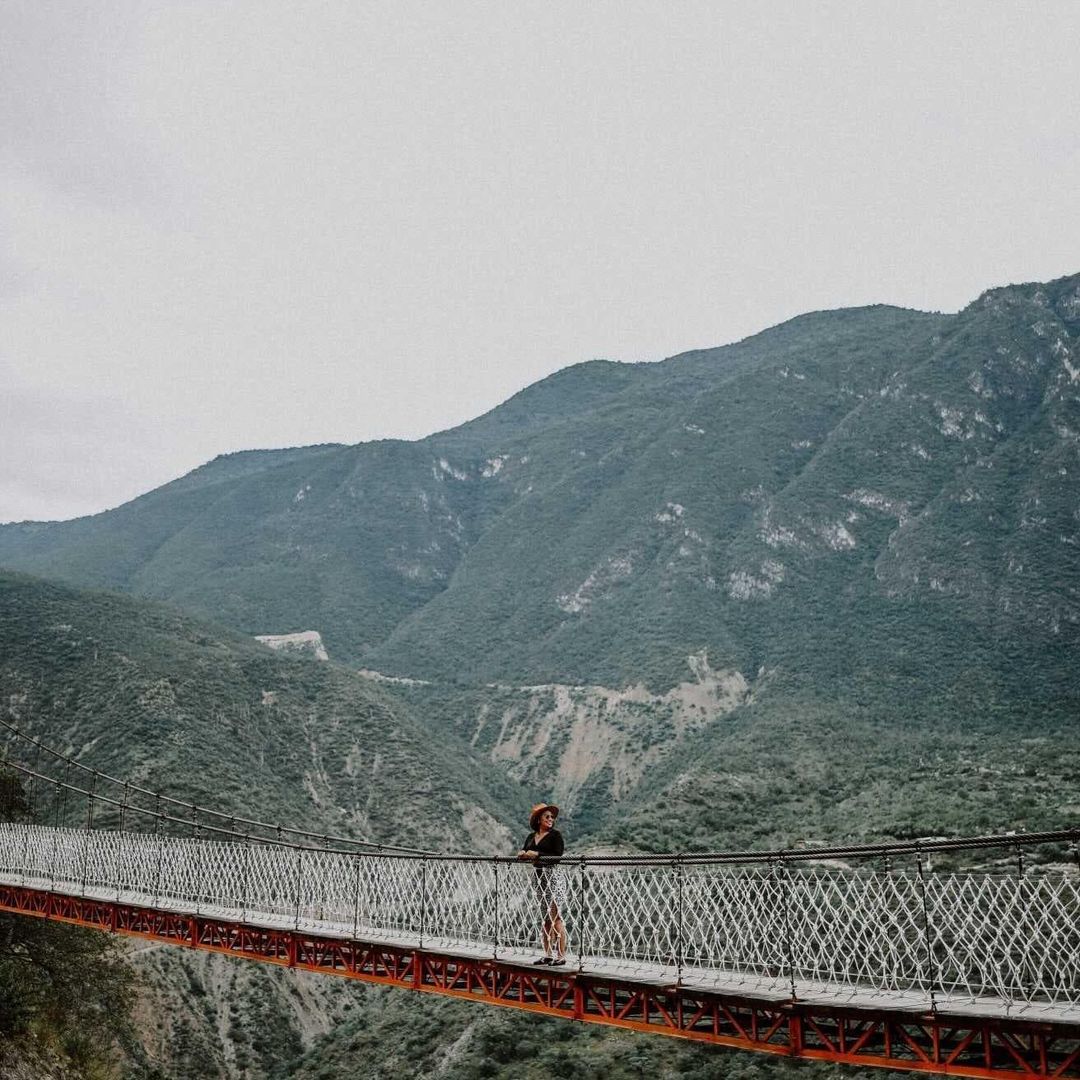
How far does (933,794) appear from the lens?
Result: 133ft

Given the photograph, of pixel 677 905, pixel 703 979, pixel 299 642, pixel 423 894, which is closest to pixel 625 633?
pixel 299 642

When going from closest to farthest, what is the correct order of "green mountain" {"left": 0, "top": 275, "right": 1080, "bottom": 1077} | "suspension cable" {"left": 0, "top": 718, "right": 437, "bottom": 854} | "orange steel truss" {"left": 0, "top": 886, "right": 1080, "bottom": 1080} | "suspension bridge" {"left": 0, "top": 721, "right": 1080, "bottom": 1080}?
1. "orange steel truss" {"left": 0, "top": 886, "right": 1080, "bottom": 1080}
2. "suspension bridge" {"left": 0, "top": 721, "right": 1080, "bottom": 1080}
3. "suspension cable" {"left": 0, "top": 718, "right": 437, "bottom": 854}
4. "green mountain" {"left": 0, "top": 275, "right": 1080, "bottom": 1077}

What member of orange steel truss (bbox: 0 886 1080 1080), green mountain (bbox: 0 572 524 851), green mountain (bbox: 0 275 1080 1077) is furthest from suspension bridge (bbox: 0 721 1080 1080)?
green mountain (bbox: 0 572 524 851)

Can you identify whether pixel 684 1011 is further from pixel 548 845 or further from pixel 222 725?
pixel 222 725

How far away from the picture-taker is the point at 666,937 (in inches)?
544

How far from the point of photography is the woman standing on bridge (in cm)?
1374

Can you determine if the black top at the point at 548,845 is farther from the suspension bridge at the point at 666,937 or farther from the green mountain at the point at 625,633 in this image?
the green mountain at the point at 625,633

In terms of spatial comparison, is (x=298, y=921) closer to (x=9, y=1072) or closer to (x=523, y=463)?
(x=9, y=1072)

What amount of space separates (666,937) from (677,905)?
63 cm

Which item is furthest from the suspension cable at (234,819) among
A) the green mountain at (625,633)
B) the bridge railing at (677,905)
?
the green mountain at (625,633)

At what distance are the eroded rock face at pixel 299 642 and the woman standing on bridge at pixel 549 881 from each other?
94735mm

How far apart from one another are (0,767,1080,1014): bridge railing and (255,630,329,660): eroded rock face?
7630 cm

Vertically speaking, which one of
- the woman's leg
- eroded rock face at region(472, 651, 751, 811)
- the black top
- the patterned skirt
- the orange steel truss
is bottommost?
eroded rock face at region(472, 651, 751, 811)

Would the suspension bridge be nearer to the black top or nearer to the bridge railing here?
the bridge railing
